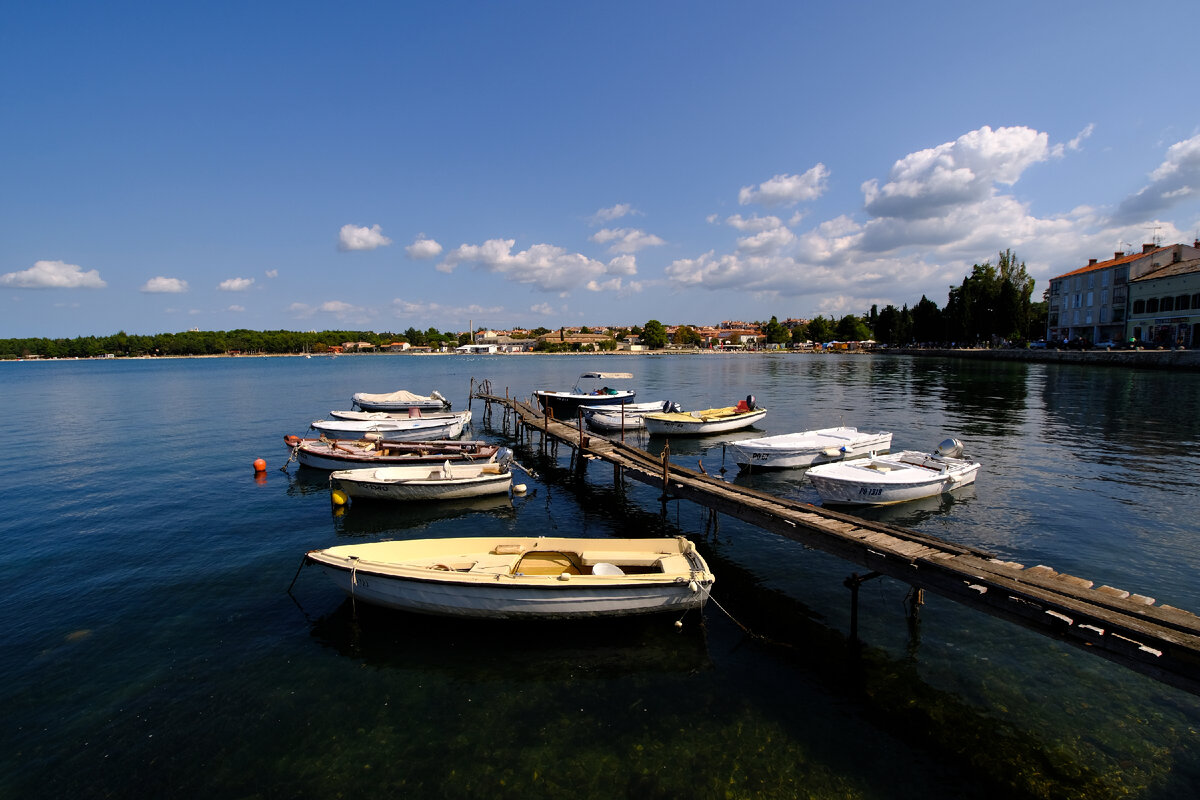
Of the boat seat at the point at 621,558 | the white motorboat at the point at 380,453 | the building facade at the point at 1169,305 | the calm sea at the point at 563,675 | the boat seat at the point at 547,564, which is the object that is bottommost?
the calm sea at the point at 563,675

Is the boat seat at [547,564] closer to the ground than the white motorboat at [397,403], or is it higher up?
closer to the ground

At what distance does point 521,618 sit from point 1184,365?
328 ft

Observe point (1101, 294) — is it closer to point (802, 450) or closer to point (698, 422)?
point (698, 422)

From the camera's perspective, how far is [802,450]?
2841cm

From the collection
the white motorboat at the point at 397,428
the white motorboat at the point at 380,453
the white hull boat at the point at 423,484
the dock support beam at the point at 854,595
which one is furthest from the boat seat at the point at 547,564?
the white motorboat at the point at 397,428

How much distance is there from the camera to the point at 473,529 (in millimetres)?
20688

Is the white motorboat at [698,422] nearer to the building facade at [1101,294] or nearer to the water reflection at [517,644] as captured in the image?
the water reflection at [517,644]

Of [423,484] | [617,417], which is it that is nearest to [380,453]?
[423,484]

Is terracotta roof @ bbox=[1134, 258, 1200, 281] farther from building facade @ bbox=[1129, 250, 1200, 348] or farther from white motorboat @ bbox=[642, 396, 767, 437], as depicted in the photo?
white motorboat @ bbox=[642, 396, 767, 437]

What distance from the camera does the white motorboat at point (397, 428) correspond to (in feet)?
119

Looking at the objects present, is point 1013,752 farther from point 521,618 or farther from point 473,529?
point 473,529

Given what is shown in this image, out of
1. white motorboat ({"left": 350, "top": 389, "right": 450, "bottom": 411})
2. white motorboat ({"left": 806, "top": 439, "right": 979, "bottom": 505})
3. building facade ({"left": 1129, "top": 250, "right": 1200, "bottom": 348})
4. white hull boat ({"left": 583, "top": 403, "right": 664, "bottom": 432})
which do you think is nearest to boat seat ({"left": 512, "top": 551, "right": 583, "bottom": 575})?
white motorboat ({"left": 806, "top": 439, "right": 979, "bottom": 505})

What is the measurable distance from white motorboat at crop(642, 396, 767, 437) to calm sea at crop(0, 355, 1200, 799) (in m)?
16.0

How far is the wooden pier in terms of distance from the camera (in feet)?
26.3
